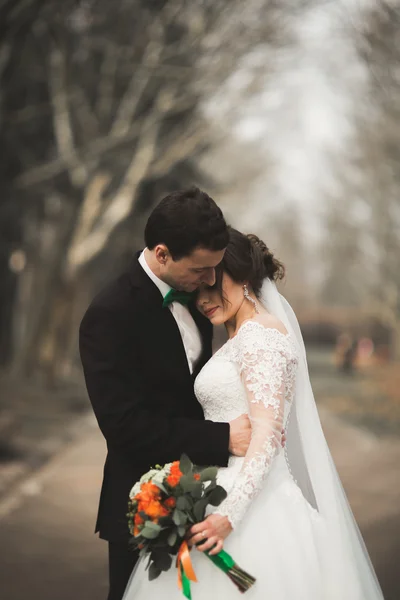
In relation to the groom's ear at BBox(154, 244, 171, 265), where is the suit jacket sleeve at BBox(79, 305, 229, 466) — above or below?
below

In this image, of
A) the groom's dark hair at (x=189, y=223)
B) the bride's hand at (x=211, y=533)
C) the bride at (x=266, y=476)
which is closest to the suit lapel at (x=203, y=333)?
the bride at (x=266, y=476)

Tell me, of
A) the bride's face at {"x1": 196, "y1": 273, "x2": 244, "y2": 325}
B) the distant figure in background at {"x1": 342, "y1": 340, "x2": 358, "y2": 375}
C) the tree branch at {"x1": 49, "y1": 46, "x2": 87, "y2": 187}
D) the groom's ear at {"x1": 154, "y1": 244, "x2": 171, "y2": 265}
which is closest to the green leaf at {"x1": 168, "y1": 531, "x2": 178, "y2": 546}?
the bride's face at {"x1": 196, "y1": 273, "x2": 244, "y2": 325}

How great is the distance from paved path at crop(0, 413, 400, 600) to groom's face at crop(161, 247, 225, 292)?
3229 mm

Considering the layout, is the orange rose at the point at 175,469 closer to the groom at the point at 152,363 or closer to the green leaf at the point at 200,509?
the green leaf at the point at 200,509

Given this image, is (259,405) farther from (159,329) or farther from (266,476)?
(159,329)

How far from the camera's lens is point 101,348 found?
13.7ft

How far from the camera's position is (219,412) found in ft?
14.5

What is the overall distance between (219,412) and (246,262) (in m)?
0.79

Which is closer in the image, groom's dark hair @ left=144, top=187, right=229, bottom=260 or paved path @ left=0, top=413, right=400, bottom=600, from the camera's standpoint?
groom's dark hair @ left=144, top=187, right=229, bottom=260

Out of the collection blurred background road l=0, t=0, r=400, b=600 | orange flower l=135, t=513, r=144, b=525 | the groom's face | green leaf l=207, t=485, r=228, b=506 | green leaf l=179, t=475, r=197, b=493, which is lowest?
blurred background road l=0, t=0, r=400, b=600

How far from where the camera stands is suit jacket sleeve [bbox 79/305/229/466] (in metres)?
4.12

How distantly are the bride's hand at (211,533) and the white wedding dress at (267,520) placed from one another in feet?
0.15

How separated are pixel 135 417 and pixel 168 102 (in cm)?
1495

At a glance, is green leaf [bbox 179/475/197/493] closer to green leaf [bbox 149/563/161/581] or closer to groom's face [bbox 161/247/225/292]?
green leaf [bbox 149/563/161/581]
